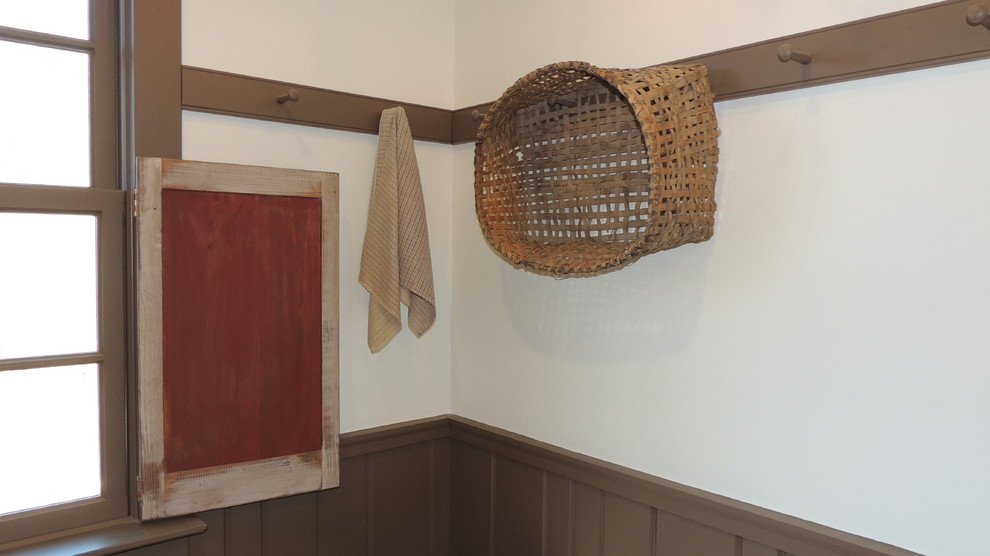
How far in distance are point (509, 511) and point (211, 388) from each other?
0.90 metres

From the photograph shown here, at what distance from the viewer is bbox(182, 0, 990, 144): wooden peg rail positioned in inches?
45.9

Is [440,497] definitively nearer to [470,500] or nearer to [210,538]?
[470,500]

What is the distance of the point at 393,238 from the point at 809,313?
3.42 feet

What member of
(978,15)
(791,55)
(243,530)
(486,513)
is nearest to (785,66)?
(791,55)

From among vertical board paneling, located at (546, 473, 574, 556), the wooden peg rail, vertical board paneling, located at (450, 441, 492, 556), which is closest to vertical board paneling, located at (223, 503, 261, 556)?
vertical board paneling, located at (450, 441, 492, 556)

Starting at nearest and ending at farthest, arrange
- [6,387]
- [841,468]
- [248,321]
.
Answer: [841,468] → [6,387] → [248,321]

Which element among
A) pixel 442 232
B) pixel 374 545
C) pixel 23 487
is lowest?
pixel 374 545

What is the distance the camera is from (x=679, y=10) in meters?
1.59

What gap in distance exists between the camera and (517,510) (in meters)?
1.97

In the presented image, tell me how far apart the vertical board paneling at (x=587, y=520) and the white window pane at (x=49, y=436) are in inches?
45.5

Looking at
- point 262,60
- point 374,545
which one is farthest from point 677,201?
point 374,545

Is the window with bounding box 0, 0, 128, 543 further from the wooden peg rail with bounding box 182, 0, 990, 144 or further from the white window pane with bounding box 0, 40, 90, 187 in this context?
the wooden peg rail with bounding box 182, 0, 990, 144

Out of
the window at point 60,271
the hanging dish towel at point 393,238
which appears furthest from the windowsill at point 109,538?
the hanging dish towel at point 393,238

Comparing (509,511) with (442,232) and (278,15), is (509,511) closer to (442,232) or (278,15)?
(442,232)
